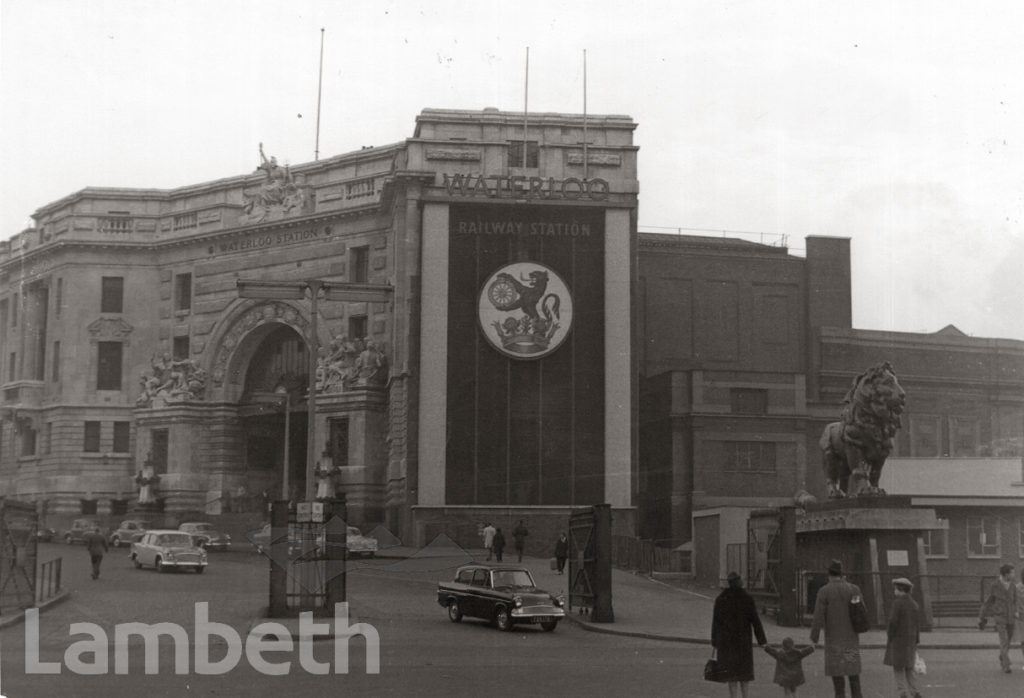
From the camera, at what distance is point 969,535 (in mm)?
48625

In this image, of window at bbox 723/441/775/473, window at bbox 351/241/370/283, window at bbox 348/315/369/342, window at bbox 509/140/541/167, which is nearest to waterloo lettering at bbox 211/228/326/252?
window at bbox 351/241/370/283

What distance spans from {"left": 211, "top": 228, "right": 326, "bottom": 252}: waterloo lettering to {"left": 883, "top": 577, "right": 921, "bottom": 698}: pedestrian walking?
5548 cm

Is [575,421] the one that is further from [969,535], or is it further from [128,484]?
[128,484]

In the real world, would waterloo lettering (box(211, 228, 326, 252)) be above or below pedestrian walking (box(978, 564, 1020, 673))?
above

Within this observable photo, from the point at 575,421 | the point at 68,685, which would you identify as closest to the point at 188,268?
the point at 575,421

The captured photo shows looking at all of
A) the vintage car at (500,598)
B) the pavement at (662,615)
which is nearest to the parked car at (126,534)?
→ the pavement at (662,615)

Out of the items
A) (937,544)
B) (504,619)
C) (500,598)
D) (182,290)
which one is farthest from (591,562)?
(182,290)

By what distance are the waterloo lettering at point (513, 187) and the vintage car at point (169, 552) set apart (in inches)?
841

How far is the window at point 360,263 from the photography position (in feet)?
221

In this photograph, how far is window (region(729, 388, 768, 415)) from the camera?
6462cm

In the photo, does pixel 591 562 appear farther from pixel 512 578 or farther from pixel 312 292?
pixel 312 292

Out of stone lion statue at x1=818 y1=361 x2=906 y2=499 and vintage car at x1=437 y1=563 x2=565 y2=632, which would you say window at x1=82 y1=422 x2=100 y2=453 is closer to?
vintage car at x1=437 y1=563 x2=565 y2=632

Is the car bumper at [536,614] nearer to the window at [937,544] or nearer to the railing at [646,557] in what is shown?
the railing at [646,557]

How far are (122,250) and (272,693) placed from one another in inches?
2461
